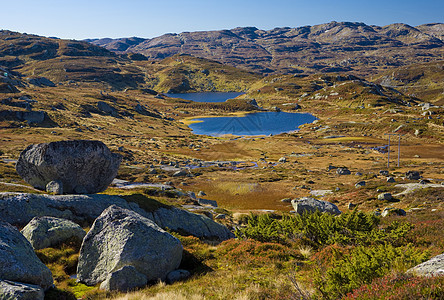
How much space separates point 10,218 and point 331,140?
133 metres

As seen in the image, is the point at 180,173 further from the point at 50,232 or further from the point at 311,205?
the point at 50,232

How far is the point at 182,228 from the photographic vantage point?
23016 millimetres

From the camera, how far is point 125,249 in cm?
1247

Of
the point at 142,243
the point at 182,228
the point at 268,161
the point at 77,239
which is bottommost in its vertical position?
the point at 268,161

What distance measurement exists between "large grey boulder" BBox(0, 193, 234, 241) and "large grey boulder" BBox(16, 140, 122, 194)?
2.86 m

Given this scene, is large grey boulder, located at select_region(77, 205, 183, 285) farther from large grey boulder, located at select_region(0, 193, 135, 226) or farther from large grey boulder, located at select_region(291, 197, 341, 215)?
large grey boulder, located at select_region(291, 197, 341, 215)

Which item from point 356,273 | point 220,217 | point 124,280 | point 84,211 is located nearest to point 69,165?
point 84,211

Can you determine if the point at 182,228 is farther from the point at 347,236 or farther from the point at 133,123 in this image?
the point at 133,123

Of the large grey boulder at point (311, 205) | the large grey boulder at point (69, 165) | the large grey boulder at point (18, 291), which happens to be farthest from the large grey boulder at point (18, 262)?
the large grey boulder at point (311, 205)

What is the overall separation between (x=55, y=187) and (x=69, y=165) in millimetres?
2153

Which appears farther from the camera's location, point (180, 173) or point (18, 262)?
point (180, 173)

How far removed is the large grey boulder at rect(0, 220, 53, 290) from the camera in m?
9.63

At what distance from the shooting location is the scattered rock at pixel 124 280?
37.3 feet

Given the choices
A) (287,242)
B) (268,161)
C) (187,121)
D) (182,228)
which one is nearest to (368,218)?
(287,242)
